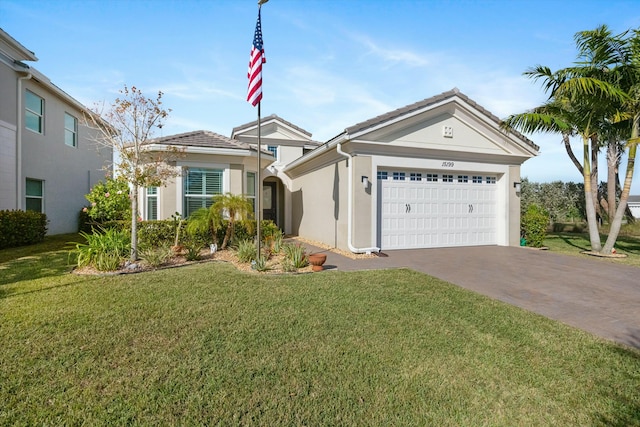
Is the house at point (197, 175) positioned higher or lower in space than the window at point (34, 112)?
lower

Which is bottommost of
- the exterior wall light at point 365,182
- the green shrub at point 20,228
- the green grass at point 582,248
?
the green grass at point 582,248

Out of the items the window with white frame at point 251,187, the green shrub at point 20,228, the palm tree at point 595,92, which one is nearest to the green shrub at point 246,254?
the window with white frame at point 251,187

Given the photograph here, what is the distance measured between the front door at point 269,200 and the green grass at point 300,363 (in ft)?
42.4

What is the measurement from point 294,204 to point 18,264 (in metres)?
11.3

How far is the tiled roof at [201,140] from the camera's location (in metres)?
11.6

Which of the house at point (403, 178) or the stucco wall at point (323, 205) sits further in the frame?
the stucco wall at point (323, 205)

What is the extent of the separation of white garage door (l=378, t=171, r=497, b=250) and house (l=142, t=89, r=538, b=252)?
0.04m

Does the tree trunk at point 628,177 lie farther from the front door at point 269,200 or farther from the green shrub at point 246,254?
the front door at point 269,200

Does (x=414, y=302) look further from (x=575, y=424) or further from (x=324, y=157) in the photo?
(x=324, y=157)

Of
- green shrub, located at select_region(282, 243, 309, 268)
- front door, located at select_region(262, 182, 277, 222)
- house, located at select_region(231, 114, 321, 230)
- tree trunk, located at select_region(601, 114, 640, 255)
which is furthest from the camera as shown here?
front door, located at select_region(262, 182, 277, 222)

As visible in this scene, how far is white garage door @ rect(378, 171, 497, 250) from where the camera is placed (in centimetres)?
1113

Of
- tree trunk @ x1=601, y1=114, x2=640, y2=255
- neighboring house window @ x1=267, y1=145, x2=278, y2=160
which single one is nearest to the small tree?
neighboring house window @ x1=267, y1=145, x2=278, y2=160

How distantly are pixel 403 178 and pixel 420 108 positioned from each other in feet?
8.02

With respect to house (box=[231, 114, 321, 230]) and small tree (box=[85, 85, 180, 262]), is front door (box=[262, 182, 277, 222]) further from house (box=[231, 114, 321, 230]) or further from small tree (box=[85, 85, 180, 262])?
small tree (box=[85, 85, 180, 262])
